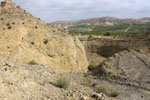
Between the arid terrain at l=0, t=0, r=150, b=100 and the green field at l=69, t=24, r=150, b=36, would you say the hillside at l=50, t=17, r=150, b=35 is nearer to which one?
the green field at l=69, t=24, r=150, b=36

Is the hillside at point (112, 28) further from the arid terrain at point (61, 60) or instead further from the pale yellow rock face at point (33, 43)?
the arid terrain at point (61, 60)

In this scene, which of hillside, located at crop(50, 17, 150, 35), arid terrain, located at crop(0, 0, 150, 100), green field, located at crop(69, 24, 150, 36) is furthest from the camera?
hillside, located at crop(50, 17, 150, 35)

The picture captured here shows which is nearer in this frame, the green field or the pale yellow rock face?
the pale yellow rock face

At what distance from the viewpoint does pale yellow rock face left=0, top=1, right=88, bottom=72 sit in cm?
1410

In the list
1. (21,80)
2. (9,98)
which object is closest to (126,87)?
(21,80)

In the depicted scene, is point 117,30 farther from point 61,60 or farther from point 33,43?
point 33,43

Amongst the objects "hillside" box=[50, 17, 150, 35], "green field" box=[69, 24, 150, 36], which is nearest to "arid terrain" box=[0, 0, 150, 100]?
"hillside" box=[50, 17, 150, 35]

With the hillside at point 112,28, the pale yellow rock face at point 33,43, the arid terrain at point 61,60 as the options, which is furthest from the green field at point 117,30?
the pale yellow rock face at point 33,43

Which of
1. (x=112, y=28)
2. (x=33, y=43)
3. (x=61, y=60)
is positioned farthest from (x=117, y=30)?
(x=33, y=43)

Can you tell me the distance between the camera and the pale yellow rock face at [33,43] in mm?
14102

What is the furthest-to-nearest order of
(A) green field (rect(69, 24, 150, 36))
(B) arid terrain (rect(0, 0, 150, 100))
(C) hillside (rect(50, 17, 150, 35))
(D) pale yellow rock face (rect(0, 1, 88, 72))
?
(C) hillside (rect(50, 17, 150, 35)) < (A) green field (rect(69, 24, 150, 36)) < (D) pale yellow rock face (rect(0, 1, 88, 72)) < (B) arid terrain (rect(0, 0, 150, 100))

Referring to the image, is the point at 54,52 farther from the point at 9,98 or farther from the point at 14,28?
the point at 9,98

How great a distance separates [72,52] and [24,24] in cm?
497

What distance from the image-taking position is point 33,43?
50.0 feet
